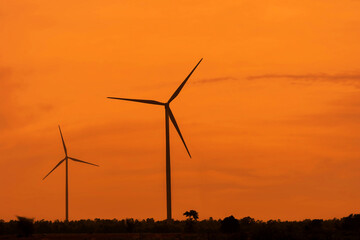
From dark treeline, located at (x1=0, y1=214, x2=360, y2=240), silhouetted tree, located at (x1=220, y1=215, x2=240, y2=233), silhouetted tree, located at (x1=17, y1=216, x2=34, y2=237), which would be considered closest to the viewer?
dark treeline, located at (x1=0, y1=214, x2=360, y2=240)

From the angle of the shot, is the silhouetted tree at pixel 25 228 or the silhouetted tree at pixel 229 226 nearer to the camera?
the silhouetted tree at pixel 25 228

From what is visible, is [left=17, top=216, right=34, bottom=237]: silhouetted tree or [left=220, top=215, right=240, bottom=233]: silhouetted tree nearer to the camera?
[left=17, top=216, right=34, bottom=237]: silhouetted tree

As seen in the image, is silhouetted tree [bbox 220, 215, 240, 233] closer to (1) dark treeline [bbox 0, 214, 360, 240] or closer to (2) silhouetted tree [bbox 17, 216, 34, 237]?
(1) dark treeline [bbox 0, 214, 360, 240]

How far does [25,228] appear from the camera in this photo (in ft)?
297

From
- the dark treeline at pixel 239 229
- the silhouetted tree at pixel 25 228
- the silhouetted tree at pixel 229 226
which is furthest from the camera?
the silhouetted tree at pixel 229 226

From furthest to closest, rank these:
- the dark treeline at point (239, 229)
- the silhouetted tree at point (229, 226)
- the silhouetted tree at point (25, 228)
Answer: the silhouetted tree at point (229, 226)
the silhouetted tree at point (25, 228)
the dark treeline at point (239, 229)

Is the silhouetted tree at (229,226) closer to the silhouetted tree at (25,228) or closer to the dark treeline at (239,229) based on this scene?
the dark treeline at (239,229)

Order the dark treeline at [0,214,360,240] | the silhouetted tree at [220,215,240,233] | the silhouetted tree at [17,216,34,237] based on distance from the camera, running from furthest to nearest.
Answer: the silhouetted tree at [220,215,240,233] < the silhouetted tree at [17,216,34,237] < the dark treeline at [0,214,360,240]

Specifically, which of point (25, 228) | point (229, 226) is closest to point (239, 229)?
point (229, 226)

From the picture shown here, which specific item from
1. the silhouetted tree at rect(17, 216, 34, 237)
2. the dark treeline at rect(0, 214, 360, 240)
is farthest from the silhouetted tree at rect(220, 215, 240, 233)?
the silhouetted tree at rect(17, 216, 34, 237)

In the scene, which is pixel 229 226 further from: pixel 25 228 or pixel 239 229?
pixel 25 228

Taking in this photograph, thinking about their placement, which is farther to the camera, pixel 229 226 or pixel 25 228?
pixel 229 226

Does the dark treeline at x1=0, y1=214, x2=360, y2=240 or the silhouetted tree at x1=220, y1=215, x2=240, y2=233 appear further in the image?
the silhouetted tree at x1=220, y1=215, x2=240, y2=233

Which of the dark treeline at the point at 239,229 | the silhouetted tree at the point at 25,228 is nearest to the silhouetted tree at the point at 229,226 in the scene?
the dark treeline at the point at 239,229
